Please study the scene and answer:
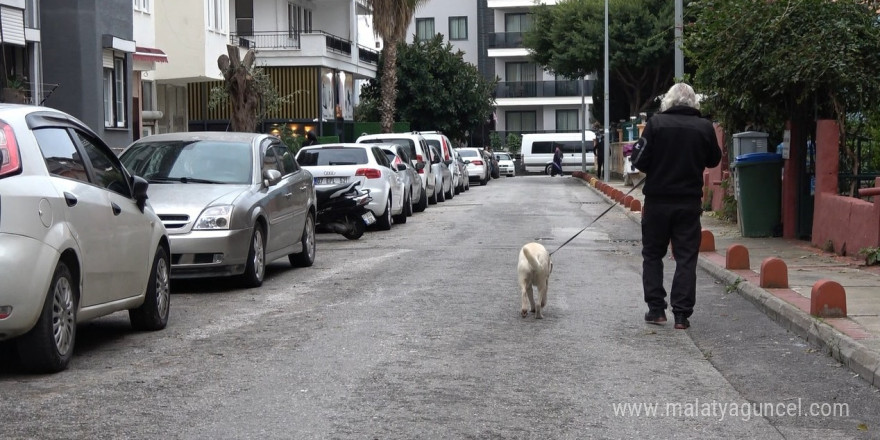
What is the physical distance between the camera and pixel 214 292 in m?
12.1

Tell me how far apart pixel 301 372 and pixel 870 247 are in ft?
26.0

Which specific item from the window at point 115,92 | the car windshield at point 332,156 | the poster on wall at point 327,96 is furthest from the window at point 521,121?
the car windshield at point 332,156

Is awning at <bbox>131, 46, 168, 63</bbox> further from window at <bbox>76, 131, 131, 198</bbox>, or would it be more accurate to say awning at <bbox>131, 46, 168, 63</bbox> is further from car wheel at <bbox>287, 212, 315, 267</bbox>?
window at <bbox>76, 131, 131, 198</bbox>

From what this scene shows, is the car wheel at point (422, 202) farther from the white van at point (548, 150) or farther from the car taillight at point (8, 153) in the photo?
the white van at point (548, 150)

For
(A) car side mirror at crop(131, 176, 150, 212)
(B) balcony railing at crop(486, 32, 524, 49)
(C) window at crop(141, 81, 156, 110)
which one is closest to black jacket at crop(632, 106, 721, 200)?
(A) car side mirror at crop(131, 176, 150, 212)

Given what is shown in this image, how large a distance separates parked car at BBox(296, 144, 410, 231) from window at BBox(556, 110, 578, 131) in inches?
2221

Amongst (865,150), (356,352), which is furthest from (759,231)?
(356,352)

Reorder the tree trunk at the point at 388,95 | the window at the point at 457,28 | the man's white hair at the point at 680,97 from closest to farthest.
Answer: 1. the man's white hair at the point at 680,97
2. the tree trunk at the point at 388,95
3. the window at the point at 457,28

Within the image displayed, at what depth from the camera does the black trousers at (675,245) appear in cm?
950

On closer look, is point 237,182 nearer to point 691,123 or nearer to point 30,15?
point 691,123

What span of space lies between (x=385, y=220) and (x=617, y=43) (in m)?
33.3

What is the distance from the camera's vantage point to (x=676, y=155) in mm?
9516

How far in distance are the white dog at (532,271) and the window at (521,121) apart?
6836cm

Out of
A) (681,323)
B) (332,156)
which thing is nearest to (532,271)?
(681,323)
